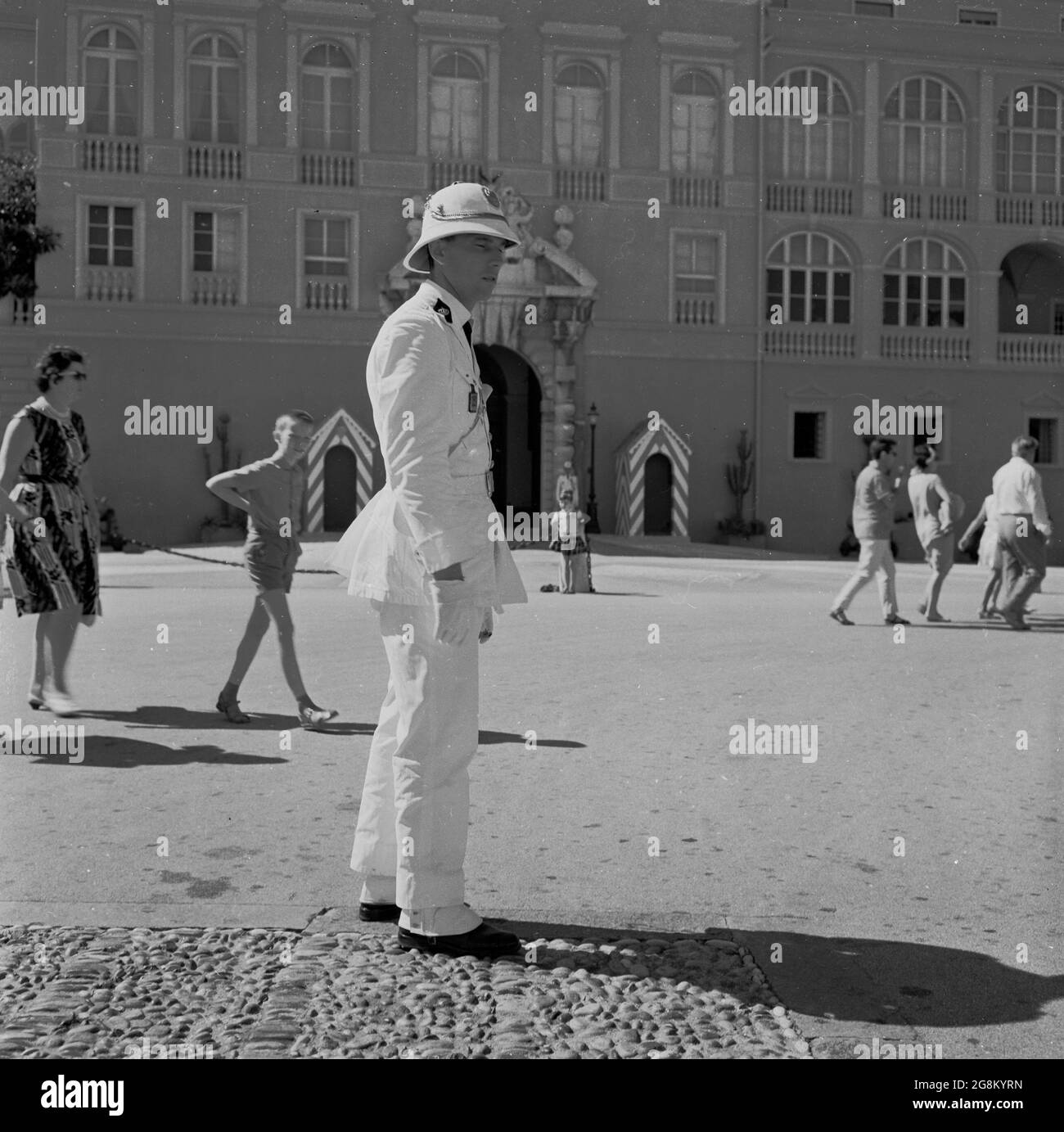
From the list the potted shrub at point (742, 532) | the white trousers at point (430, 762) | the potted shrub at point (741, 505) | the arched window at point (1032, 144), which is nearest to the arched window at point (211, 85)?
the potted shrub at point (741, 505)

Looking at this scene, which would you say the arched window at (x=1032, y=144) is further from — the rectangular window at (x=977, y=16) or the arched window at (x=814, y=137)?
the arched window at (x=814, y=137)

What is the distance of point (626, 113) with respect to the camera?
109 ft

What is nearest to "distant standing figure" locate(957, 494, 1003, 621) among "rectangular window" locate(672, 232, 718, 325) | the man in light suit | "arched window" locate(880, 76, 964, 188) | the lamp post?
the man in light suit

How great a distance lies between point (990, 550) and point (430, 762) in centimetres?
1195

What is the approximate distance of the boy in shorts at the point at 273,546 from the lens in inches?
330

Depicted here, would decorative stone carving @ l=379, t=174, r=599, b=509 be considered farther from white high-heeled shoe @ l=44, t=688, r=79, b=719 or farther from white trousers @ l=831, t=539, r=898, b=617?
white high-heeled shoe @ l=44, t=688, r=79, b=719

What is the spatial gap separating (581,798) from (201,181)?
27346 mm

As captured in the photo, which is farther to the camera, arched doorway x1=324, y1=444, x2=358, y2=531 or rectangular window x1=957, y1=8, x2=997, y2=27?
rectangular window x1=957, y1=8, x2=997, y2=27

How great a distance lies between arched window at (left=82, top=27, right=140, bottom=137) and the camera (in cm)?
3125

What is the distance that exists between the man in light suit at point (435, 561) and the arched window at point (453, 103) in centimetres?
2877

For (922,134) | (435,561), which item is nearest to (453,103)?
(922,134)

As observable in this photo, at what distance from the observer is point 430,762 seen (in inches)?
177

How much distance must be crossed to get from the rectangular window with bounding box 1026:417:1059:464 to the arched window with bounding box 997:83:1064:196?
16.6 ft

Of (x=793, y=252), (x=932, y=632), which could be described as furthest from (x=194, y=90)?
(x=932, y=632)
